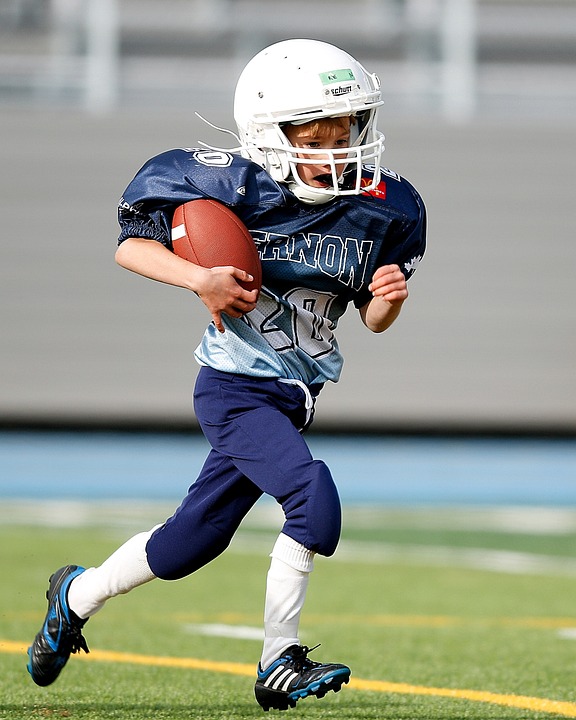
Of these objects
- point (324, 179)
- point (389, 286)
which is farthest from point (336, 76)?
point (389, 286)

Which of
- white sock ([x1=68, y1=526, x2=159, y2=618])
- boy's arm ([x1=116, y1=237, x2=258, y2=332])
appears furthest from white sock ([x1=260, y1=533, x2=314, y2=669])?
boy's arm ([x1=116, y1=237, x2=258, y2=332])

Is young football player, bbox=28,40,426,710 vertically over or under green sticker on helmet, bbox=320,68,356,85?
under

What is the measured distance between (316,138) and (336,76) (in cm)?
16

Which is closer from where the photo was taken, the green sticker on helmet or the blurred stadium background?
the green sticker on helmet

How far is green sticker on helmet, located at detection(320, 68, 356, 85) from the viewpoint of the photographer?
328cm

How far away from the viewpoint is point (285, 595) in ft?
10.1

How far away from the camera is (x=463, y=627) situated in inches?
201

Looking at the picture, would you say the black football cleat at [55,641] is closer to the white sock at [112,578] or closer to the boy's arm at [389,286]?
the white sock at [112,578]

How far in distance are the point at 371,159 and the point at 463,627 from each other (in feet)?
7.85

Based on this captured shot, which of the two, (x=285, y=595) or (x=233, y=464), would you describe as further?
(x=233, y=464)

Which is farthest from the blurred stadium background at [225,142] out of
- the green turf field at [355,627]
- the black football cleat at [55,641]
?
the black football cleat at [55,641]

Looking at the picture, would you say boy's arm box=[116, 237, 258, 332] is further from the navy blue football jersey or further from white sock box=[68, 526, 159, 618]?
white sock box=[68, 526, 159, 618]

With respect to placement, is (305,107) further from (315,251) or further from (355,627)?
(355,627)

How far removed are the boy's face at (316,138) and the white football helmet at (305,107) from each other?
3cm
